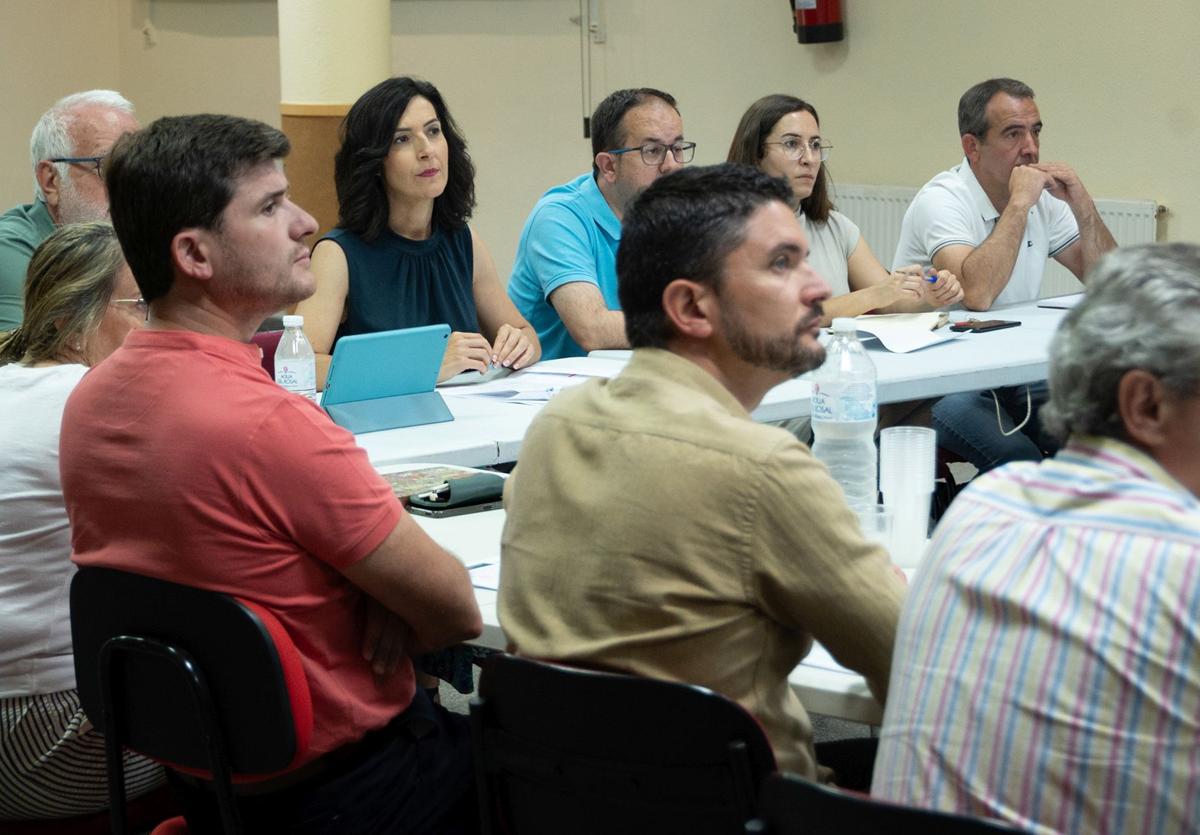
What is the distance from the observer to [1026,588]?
1280mm

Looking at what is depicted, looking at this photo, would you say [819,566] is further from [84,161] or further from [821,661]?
[84,161]

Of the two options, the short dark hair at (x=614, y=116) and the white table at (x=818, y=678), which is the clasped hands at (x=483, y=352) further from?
the white table at (x=818, y=678)

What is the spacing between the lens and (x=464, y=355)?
3.48m

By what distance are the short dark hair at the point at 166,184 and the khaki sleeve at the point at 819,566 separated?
0.84 meters

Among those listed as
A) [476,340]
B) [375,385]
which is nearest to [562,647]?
[375,385]

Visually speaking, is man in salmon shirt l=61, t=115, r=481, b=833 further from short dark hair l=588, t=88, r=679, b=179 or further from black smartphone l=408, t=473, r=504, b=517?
short dark hair l=588, t=88, r=679, b=179

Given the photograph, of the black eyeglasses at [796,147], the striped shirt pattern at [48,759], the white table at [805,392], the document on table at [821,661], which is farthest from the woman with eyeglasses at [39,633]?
the black eyeglasses at [796,147]

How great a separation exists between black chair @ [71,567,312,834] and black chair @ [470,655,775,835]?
264mm

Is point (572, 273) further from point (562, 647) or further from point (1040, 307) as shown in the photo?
point (562, 647)

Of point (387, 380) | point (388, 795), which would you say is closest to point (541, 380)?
point (387, 380)

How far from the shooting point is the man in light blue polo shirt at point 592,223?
3938mm

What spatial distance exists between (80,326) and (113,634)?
30.2 inches

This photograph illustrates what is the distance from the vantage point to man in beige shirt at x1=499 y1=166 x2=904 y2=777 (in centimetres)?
150

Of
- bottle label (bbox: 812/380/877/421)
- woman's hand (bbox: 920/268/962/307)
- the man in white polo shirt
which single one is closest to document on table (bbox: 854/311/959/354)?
woman's hand (bbox: 920/268/962/307)
